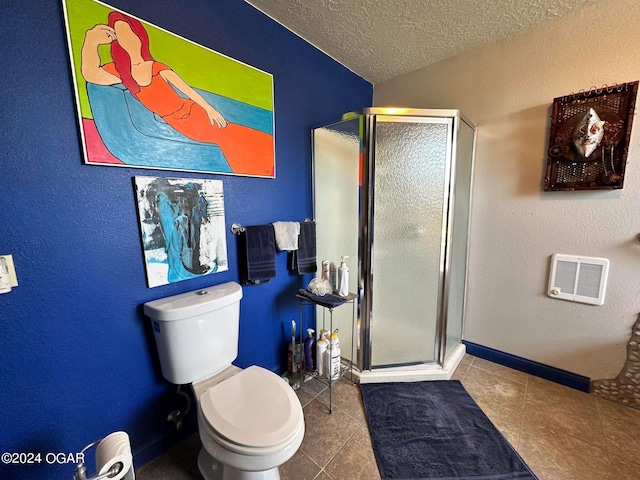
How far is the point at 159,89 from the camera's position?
1.13 meters

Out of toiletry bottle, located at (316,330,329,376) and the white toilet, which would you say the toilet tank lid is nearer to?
the white toilet

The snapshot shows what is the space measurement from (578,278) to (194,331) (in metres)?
2.21

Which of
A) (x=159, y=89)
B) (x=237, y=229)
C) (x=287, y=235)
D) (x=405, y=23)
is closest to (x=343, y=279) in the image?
(x=287, y=235)

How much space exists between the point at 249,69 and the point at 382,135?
83cm

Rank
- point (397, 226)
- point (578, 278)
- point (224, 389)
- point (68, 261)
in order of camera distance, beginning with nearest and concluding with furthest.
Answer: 1. point (68, 261)
2. point (224, 389)
3. point (578, 278)
4. point (397, 226)

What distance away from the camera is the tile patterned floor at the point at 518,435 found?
1.20m

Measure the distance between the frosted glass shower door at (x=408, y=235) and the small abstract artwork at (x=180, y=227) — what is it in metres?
0.94

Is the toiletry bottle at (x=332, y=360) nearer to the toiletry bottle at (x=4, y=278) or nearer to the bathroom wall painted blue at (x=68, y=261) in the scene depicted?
A: the bathroom wall painted blue at (x=68, y=261)

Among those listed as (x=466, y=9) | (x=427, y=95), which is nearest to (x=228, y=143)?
(x=466, y=9)

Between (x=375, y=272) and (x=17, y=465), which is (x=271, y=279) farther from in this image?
(x=17, y=465)

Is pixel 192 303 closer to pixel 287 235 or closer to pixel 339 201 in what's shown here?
pixel 287 235

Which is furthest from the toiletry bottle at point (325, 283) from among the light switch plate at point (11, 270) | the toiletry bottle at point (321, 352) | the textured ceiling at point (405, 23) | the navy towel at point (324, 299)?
the textured ceiling at point (405, 23)

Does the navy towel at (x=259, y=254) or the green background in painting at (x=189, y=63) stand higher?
the green background in painting at (x=189, y=63)

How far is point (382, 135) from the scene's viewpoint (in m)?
1.60
